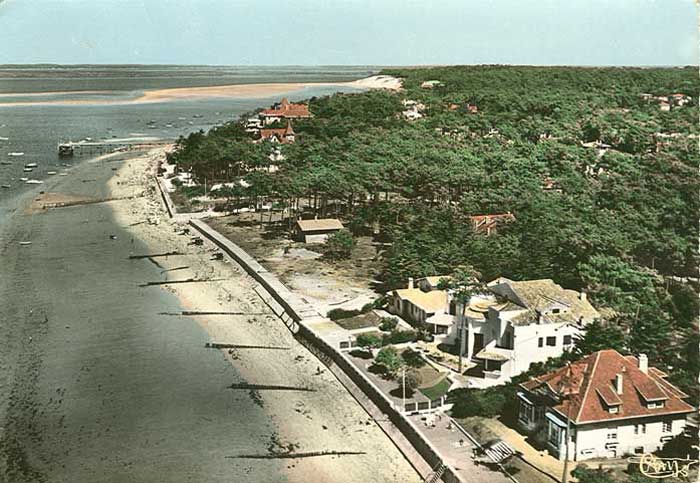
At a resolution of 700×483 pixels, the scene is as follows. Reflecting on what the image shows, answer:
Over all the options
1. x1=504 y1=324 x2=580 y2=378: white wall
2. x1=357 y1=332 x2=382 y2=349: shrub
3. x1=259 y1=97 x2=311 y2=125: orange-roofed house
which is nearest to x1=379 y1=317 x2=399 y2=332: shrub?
x1=357 y1=332 x2=382 y2=349: shrub

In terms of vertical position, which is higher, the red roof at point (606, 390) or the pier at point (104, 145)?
the red roof at point (606, 390)

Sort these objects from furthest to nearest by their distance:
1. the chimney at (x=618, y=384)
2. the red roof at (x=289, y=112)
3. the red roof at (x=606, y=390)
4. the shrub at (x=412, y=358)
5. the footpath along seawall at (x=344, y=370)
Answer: the red roof at (x=289, y=112) < the shrub at (x=412, y=358) < the chimney at (x=618, y=384) < the footpath along seawall at (x=344, y=370) < the red roof at (x=606, y=390)

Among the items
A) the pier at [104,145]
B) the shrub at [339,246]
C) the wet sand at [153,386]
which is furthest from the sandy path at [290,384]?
the pier at [104,145]

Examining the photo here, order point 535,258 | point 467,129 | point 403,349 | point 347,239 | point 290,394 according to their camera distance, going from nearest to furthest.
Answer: point 290,394 < point 403,349 < point 535,258 < point 347,239 < point 467,129

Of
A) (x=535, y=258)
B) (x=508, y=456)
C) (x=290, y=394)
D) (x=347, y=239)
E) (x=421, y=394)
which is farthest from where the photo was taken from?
(x=347, y=239)

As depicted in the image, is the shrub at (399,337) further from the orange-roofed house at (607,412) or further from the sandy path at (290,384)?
the orange-roofed house at (607,412)

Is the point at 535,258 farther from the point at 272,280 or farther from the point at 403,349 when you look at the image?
the point at 272,280

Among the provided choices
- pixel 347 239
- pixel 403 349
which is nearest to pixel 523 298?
pixel 403 349
